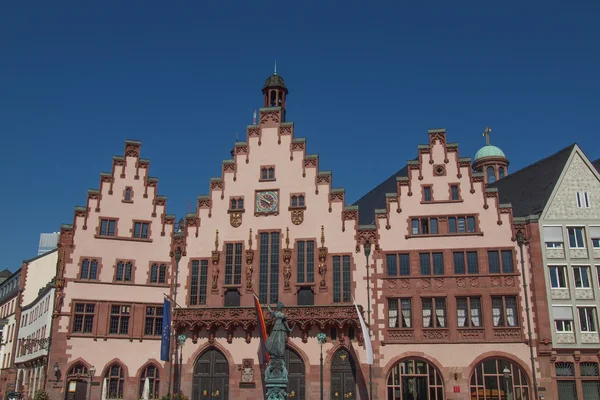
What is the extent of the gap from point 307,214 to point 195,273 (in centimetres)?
946

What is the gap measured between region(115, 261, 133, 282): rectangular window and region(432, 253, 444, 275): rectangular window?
22063mm

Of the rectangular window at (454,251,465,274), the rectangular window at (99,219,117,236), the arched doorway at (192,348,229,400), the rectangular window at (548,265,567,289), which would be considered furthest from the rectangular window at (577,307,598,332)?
the rectangular window at (99,219,117,236)

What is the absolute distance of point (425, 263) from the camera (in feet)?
148

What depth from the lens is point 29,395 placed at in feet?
168

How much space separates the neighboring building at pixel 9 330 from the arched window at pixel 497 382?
43360 millimetres

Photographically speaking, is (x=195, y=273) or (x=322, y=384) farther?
(x=195, y=273)

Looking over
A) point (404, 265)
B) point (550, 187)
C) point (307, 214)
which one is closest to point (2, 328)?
point (307, 214)

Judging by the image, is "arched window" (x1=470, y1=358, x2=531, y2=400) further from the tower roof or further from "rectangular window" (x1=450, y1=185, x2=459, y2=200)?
the tower roof

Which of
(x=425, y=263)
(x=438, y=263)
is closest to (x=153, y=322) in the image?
(x=425, y=263)

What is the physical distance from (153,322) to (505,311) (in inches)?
980

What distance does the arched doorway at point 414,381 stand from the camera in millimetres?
42625

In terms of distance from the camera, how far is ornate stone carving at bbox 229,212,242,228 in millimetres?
48094

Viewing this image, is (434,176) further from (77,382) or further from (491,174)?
(491,174)

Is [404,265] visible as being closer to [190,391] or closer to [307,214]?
[307,214]
